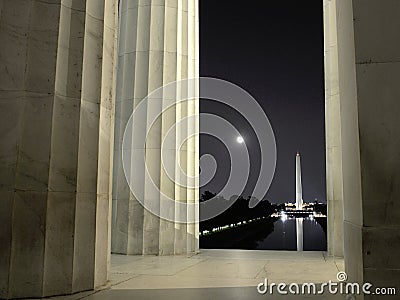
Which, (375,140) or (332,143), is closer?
(375,140)

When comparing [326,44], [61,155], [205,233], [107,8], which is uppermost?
[326,44]

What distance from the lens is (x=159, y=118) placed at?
33.0m

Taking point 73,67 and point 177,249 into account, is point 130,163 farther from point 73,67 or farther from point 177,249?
point 73,67

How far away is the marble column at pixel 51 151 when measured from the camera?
16656 millimetres

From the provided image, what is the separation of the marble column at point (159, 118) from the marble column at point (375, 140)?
1885 cm

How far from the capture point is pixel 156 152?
32594 millimetres

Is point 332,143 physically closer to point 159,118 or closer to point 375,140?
point 159,118

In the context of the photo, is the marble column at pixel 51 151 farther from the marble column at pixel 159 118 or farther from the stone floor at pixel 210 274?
the marble column at pixel 159 118

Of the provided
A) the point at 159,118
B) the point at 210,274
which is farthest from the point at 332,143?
the point at 210,274

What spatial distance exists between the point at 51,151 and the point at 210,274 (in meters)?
10.3

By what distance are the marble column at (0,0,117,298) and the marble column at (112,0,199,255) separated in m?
12.7

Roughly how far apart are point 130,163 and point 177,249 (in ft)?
24.4

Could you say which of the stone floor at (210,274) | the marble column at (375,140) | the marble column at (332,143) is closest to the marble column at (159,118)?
the stone floor at (210,274)

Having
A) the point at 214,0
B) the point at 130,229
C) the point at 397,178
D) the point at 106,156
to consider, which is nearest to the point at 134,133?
the point at 130,229
